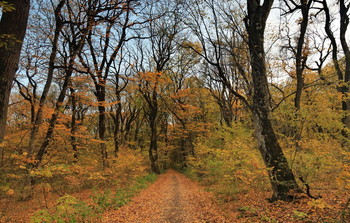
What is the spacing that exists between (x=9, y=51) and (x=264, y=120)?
6373 millimetres

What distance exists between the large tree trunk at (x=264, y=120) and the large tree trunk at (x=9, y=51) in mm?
5894

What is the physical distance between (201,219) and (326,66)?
1753 centimetres

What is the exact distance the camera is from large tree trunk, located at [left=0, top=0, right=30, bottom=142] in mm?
3354

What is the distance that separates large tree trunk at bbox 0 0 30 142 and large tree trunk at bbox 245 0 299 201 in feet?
19.3

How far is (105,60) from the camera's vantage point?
1228cm

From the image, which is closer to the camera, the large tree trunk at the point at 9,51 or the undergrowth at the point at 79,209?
the large tree trunk at the point at 9,51

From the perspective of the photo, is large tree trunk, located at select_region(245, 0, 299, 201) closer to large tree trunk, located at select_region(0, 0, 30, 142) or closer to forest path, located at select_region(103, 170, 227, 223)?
forest path, located at select_region(103, 170, 227, 223)

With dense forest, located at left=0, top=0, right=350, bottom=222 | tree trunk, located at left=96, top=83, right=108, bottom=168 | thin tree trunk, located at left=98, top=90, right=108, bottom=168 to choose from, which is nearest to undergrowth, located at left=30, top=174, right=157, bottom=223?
dense forest, located at left=0, top=0, right=350, bottom=222

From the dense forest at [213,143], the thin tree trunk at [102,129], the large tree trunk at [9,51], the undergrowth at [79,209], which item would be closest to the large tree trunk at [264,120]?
the dense forest at [213,143]

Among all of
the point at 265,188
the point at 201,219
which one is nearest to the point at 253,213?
the point at 201,219

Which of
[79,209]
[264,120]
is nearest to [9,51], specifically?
[79,209]

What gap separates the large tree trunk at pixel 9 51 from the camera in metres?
3.35

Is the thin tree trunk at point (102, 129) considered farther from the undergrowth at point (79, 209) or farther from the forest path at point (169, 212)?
the forest path at point (169, 212)

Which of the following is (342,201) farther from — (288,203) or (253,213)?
(253,213)
